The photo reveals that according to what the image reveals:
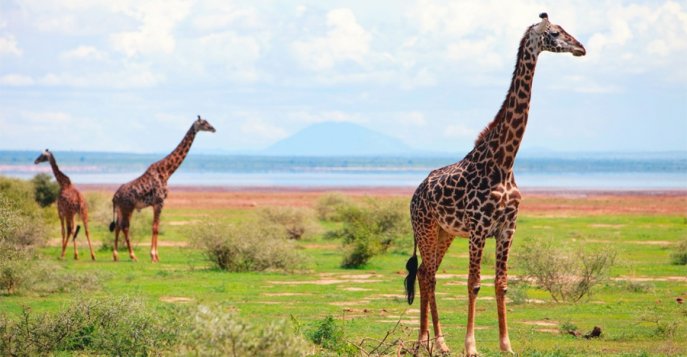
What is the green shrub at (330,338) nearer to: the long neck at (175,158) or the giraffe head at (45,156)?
the long neck at (175,158)

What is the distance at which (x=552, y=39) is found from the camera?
41.7 ft

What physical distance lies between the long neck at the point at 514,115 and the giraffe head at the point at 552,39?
0.17 m

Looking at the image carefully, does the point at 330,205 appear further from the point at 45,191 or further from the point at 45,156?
the point at 45,156

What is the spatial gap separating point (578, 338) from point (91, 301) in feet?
24.5

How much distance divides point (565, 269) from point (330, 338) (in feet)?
27.2

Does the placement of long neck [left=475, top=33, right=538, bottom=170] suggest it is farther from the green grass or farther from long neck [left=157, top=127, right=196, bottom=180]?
long neck [left=157, top=127, right=196, bottom=180]

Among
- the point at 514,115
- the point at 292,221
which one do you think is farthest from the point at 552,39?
the point at 292,221

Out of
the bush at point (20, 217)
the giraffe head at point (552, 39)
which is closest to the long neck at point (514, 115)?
the giraffe head at point (552, 39)

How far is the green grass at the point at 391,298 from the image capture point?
612 inches

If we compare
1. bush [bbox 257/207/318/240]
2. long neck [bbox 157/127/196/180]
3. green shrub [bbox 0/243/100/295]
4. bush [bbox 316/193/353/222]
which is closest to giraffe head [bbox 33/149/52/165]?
long neck [bbox 157/127/196/180]

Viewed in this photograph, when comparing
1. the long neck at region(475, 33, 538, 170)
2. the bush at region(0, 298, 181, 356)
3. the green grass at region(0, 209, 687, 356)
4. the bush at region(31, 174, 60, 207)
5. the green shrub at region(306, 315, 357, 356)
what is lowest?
the green grass at region(0, 209, 687, 356)

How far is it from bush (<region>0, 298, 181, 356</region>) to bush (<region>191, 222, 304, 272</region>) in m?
12.9

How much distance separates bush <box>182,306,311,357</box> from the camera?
856 centimetres

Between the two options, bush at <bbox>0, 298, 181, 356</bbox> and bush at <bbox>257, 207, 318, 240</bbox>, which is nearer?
bush at <bbox>0, 298, 181, 356</bbox>
